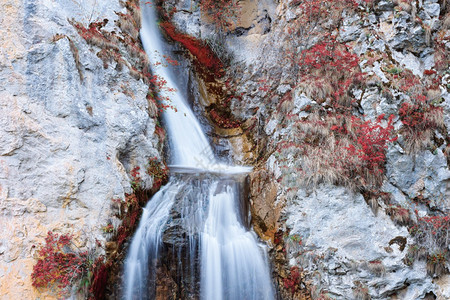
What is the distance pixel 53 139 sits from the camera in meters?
5.25

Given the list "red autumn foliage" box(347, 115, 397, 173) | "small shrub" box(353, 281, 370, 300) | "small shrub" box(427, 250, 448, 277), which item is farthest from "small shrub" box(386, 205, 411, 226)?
"small shrub" box(353, 281, 370, 300)

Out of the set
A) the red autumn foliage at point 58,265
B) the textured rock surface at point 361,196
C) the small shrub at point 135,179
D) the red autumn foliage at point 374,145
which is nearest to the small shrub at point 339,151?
the red autumn foliage at point 374,145

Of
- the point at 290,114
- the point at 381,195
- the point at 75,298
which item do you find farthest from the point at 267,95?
the point at 75,298

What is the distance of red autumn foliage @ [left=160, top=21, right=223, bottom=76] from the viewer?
39.8 feet

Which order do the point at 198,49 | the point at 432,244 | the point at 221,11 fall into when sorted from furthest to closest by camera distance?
1. the point at 221,11
2. the point at 198,49
3. the point at 432,244

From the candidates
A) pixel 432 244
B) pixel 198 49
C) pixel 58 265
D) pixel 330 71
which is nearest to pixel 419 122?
pixel 432 244

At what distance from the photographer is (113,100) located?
674cm

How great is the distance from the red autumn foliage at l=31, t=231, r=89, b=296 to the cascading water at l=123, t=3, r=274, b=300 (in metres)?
0.89

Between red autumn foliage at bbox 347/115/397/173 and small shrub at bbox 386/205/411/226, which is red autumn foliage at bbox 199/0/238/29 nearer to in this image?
red autumn foliage at bbox 347/115/397/173

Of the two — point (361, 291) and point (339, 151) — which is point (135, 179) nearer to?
A: point (339, 151)

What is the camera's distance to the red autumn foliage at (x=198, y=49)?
12125 mm

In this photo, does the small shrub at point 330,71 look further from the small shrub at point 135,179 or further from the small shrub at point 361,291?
the small shrub at point 135,179

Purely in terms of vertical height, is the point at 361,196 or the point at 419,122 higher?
the point at 419,122

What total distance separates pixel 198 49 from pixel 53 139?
29.4 ft
